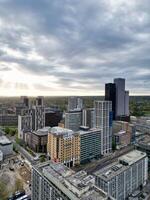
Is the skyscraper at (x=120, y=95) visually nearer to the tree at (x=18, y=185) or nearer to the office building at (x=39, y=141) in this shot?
the office building at (x=39, y=141)

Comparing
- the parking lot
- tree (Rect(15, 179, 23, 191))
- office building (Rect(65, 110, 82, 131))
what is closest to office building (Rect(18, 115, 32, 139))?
office building (Rect(65, 110, 82, 131))

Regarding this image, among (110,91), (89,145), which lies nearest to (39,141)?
(89,145)

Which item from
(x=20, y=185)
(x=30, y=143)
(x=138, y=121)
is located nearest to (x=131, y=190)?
(x=20, y=185)

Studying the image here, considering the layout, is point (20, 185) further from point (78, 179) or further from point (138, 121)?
point (138, 121)

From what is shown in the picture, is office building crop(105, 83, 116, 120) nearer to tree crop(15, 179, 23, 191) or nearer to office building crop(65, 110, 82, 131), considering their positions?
office building crop(65, 110, 82, 131)

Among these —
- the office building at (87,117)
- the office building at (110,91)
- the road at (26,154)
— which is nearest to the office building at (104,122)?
the office building at (87,117)

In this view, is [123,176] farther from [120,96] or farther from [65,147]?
[120,96]
